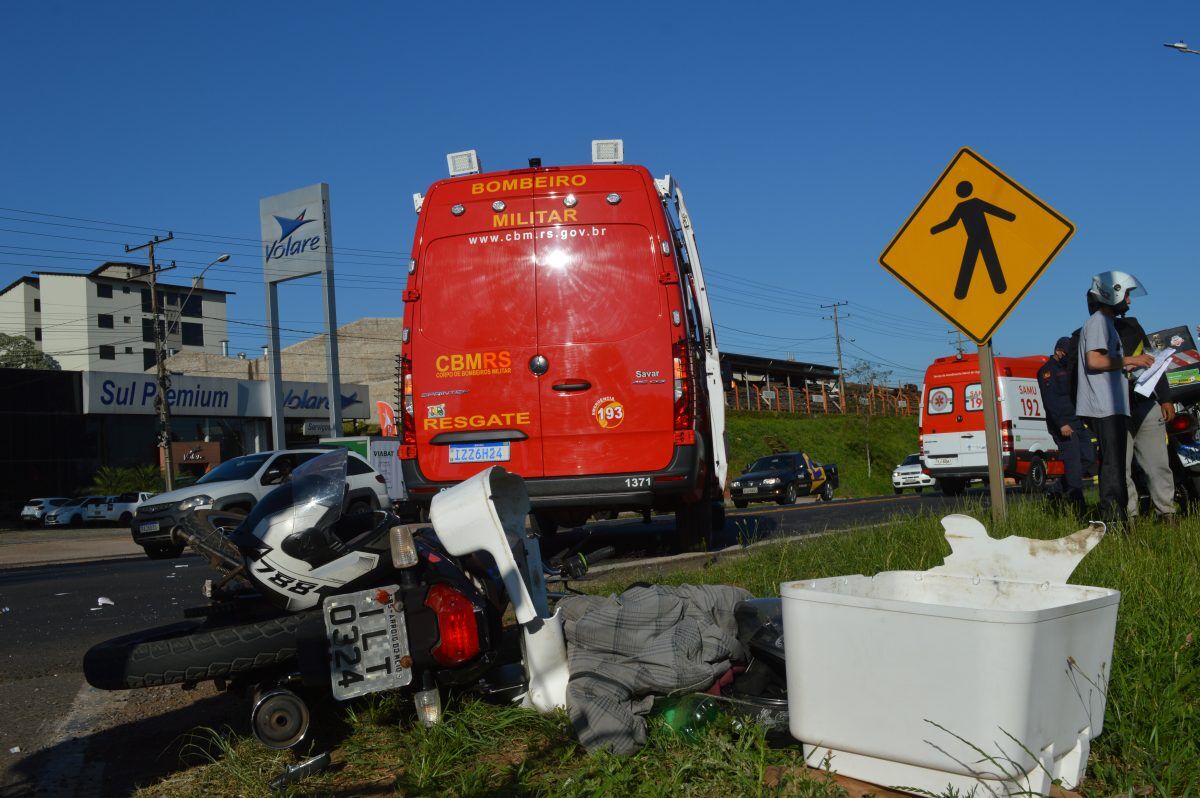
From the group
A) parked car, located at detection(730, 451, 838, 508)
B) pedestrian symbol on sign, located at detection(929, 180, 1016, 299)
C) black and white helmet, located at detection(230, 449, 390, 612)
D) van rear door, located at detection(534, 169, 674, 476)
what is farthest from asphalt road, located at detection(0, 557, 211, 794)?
parked car, located at detection(730, 451, 838, 508)

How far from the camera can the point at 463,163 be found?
8227 mm

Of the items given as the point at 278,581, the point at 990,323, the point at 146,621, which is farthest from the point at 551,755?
the point at 146,621

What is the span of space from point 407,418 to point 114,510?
35296 mm

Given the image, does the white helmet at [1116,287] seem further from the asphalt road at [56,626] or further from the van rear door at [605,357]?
the asphalt road at [56,626]

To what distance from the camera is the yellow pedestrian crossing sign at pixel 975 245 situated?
591 cm

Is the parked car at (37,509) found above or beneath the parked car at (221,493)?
beneath

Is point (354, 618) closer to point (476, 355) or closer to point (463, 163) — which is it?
point (476, 355)

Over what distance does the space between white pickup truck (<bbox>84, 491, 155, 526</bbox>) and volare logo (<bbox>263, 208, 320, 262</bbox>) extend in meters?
10.5

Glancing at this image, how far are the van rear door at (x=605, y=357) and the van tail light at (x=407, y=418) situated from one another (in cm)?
99

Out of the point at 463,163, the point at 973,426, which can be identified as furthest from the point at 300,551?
the point at 973,426

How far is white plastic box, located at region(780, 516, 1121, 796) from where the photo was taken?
8.31ft

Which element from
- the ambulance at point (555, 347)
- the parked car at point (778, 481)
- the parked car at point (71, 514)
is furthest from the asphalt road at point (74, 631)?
the parked car at point (71, 514)

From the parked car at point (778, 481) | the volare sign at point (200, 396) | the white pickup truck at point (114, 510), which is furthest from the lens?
the volare sign at point (200, 396)

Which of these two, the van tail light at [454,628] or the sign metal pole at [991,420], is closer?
the van tail light at [454,628]
